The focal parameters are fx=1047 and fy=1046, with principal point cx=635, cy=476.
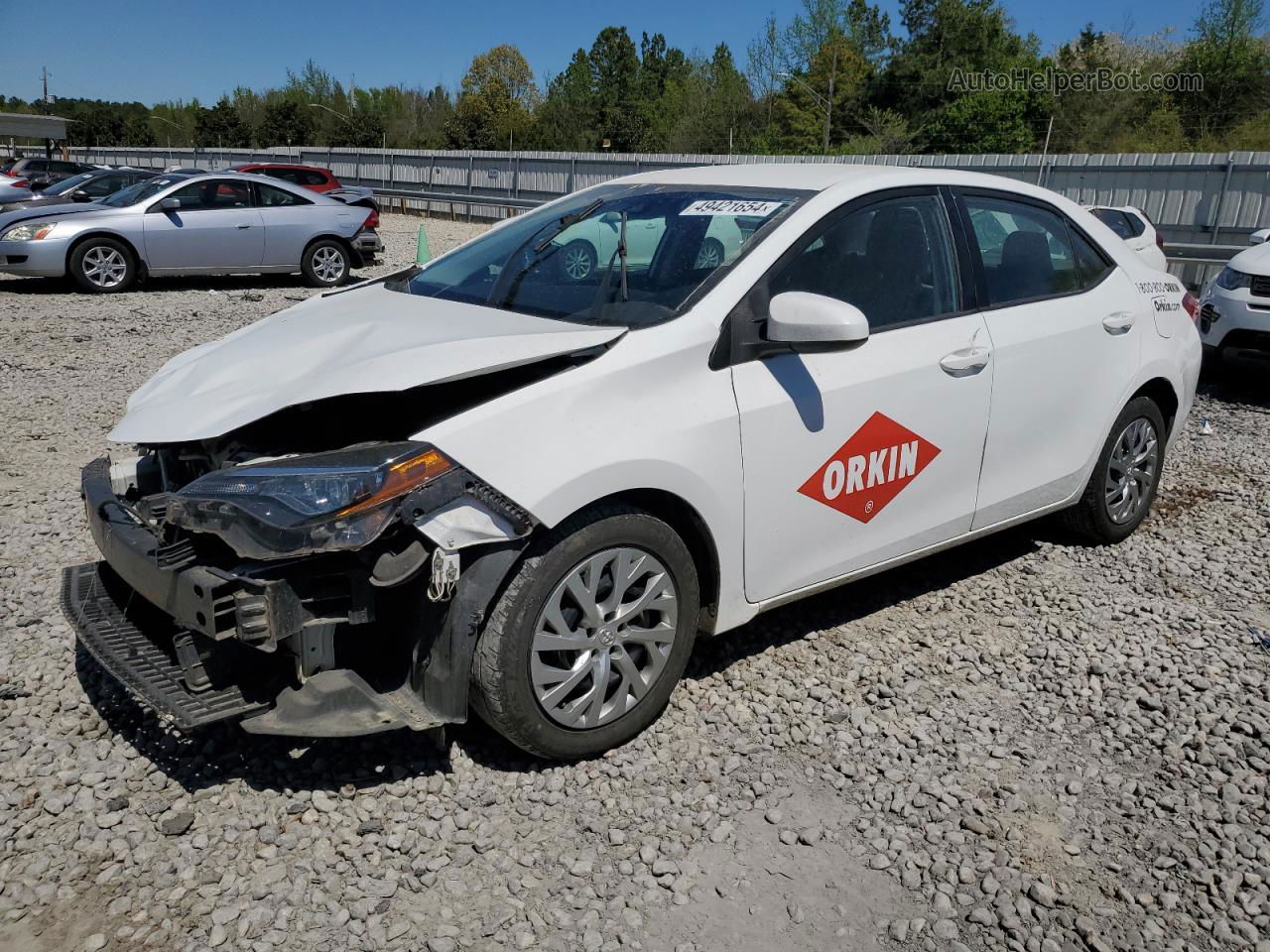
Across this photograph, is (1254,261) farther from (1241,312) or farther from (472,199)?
(472,199)

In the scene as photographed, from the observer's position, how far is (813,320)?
3.30m

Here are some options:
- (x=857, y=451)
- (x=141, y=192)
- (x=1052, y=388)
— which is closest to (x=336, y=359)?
(x=857, y=451)

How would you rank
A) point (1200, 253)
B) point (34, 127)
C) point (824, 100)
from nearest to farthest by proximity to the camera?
point (1200, 253), point (34, 127), point (824, 100)

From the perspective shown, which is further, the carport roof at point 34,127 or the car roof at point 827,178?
the carport roof at point 34,127

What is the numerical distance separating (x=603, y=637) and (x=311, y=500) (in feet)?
3.16

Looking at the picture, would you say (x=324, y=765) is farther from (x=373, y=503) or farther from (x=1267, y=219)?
(x=1267, y=219)

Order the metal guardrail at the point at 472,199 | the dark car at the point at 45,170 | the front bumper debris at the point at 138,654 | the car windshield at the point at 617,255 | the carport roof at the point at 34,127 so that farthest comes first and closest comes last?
the carport roof at the point at 34,127 < the metal guardrail at the point at 472,199 < the dark car at the point at 45,170 < the car windshield at the point at 617,255 < the front bumper debris at the point at 138,654

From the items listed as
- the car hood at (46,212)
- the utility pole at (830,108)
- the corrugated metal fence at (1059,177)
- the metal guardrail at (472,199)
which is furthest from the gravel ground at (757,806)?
the utility pole at (830,108)

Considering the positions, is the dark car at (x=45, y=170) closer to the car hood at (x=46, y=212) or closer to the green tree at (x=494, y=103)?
the car hood at (x=46, y=212)

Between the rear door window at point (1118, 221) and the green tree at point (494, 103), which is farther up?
the green tree at point (494, 103)

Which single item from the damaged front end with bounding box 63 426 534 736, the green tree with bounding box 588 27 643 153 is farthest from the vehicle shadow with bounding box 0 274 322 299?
the green tree with bounding box 588 27 643 153

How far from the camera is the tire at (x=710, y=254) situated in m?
3.60

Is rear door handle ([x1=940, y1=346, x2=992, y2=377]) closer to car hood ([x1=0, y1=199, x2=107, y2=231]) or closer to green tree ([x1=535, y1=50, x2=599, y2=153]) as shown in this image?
car hood ([x1=0, y1=199, x2=107, y2=231])

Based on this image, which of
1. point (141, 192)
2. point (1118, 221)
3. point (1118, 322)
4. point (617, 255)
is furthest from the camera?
point (141, 192)
